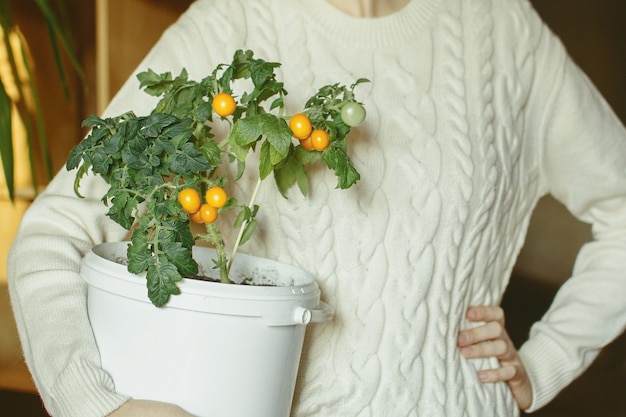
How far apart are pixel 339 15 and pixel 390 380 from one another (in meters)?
0.51

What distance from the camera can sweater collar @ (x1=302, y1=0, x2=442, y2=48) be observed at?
3.43 ft

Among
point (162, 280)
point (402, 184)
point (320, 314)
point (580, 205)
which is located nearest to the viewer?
point (162, 280)

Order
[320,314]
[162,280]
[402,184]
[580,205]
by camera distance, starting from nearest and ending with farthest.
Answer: [162,280], [320,314], [402,184], [580,205]

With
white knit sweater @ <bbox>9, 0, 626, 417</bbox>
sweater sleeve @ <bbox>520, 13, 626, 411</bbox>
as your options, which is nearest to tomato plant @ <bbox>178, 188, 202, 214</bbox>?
white knit sweater @ <bbox>9, 0, 626, 417</bbox>

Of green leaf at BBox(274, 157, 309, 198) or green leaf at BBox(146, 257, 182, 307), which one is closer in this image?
green leaf at BBox(146, 257, 182, 307)

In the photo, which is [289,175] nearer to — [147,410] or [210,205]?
[210,205]

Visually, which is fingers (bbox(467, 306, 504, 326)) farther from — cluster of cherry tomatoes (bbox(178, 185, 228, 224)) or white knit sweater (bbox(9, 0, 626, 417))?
cluster of cherry tomatoes (bbox(178, 185, 228, 224))

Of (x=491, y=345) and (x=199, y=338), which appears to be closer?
(x=199, y=338)

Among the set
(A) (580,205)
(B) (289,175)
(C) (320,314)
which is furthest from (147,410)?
(A) (580,205)

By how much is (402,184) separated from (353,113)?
0.32m

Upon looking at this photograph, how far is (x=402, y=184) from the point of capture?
3.34ft

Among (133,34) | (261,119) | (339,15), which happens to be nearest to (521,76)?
(339,15)

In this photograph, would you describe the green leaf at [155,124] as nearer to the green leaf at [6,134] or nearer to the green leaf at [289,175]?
the green leaf at [289,175]

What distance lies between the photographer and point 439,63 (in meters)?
1.09
